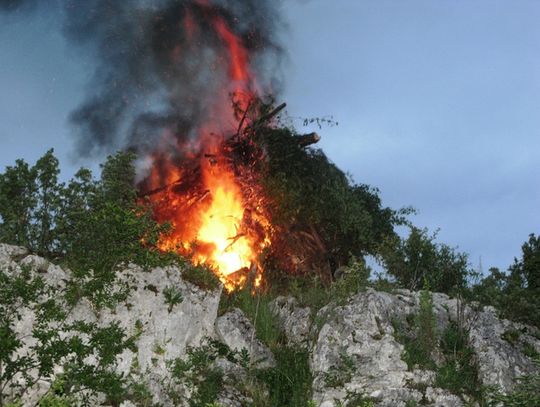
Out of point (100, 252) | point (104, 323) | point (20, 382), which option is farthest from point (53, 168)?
point (20, 382)

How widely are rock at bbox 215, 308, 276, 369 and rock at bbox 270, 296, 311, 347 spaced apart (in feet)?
3.00

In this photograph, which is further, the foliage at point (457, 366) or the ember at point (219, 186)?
the ember at point (219, 186)

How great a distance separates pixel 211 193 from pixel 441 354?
14.3 metres

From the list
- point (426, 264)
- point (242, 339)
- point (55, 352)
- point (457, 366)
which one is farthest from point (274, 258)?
point (55, 352)

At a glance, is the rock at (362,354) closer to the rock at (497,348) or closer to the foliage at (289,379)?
the foliage at (289,379)

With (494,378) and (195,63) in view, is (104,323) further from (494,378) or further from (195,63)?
(195,63)

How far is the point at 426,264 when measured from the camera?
835 inches

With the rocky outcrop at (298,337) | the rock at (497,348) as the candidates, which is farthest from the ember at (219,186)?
the rock at (497,348)

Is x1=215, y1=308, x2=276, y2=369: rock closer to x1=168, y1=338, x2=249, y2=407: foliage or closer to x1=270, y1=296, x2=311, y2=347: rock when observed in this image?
x1=168, y1=338, x2=249, y2=407: foliage

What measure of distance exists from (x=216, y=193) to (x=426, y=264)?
9928mm

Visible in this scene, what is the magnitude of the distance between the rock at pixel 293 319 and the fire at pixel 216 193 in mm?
5324

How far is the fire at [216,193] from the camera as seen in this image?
80.6 feet

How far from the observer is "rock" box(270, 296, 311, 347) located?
15312 millimetres

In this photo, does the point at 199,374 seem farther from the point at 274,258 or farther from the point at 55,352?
the point at 274,258
